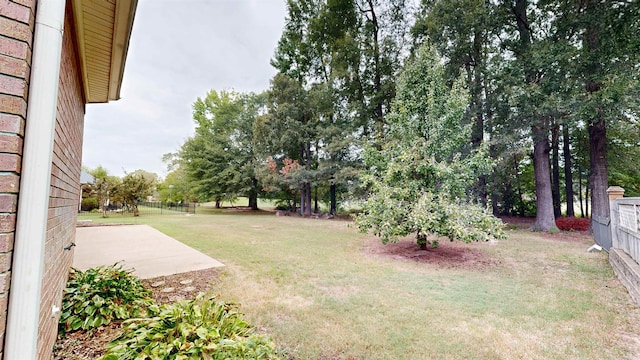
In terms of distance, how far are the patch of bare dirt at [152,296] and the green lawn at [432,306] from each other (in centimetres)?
34

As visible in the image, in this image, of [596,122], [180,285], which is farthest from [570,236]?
[180,285]

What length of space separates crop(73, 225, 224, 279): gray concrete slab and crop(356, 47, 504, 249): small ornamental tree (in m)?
3.90

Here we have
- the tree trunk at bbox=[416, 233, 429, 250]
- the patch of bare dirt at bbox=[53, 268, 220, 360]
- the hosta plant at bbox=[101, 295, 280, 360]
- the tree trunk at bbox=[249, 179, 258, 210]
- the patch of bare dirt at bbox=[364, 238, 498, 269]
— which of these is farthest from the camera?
the tree trunk at bbox=[249, 179, 258, 210]

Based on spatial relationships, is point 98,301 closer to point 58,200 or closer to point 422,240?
point 58,200

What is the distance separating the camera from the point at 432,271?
5398 mm

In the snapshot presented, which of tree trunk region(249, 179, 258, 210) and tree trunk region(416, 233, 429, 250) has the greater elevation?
tree trunk region(249, 179, 258, 210)

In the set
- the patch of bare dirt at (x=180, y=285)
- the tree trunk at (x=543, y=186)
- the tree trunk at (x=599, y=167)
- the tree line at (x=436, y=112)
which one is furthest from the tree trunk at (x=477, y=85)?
the patch of bare dirt at (x=180, y=285)

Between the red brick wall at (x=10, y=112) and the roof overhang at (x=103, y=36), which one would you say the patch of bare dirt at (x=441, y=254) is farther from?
the red brick wall at (x=10, y=112)

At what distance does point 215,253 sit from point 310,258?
7.56ft

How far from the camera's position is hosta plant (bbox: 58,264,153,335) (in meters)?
2.80

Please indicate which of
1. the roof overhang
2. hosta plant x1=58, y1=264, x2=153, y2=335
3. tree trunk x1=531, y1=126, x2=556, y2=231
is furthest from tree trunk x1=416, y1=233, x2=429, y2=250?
tree trunk x1=531, y1=126, x2=556, y2=231

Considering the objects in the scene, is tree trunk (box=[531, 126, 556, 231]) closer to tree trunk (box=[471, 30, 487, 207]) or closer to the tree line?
the tree line

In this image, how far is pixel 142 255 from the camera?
20.0ft

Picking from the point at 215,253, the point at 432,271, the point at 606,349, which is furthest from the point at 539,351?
the point at 215,253
